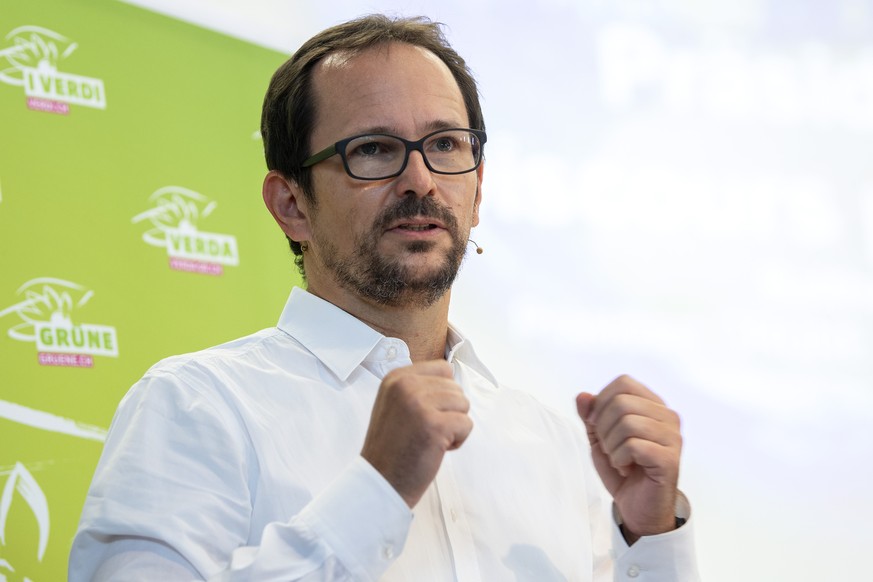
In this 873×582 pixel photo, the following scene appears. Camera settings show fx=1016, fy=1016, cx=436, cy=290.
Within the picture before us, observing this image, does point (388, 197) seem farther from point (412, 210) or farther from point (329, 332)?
point (329, 332)

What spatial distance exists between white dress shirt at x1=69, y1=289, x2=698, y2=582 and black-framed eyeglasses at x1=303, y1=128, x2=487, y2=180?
263 mm

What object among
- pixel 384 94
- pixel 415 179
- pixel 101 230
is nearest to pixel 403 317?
pixel 415 179

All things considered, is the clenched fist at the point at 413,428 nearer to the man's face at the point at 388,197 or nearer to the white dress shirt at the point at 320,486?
the white dress shirt at the point at 320,486

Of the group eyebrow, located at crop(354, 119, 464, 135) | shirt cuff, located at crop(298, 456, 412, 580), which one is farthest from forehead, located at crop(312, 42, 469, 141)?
shirt cuff, located at crop(298, 456, 412, 580)

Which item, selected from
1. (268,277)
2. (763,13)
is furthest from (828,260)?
(268,277)

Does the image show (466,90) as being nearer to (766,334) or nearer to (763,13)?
(766,334)

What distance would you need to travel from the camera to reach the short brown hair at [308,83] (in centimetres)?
193

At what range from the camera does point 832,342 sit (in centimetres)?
349

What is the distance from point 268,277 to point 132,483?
175cm

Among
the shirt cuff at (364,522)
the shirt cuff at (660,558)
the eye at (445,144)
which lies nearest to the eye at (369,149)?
the eye at (445,144)

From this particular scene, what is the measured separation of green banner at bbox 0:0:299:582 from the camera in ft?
7.93

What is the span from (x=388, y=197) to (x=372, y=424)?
517mm

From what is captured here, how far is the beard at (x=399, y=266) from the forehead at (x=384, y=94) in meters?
0.14

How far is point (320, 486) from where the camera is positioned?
1550 mm
